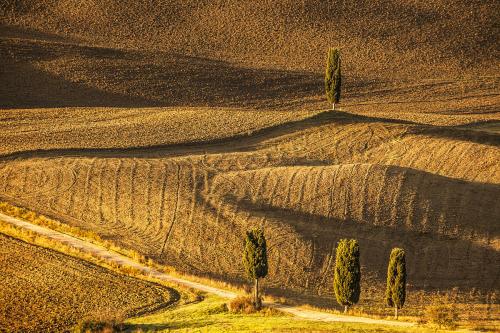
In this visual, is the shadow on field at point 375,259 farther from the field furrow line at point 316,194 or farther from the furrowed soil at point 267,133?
the field furrow line at point 316,194

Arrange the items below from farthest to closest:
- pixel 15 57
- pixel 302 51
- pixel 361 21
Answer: pixel 361 21 < pixel 302 51 < pixel 15 57

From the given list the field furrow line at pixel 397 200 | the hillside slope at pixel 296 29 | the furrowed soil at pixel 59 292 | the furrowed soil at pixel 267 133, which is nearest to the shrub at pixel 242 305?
the furrowed soil at pixel 59 292

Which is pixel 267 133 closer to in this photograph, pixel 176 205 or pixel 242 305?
pixel 176 205

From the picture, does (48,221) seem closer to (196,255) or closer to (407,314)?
(196,255)

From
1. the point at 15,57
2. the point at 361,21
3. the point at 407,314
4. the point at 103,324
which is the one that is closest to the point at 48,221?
the point at 103,324

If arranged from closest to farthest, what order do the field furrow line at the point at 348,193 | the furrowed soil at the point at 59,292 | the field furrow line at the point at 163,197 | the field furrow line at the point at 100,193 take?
the furrowed soil at the point at 59,292, the field furrow line at the point at 348,193, the field furrow line at the point at 163,197, the field furrow line at the point at 100,193

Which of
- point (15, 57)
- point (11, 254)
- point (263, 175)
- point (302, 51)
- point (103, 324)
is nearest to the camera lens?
point (103, 324)
